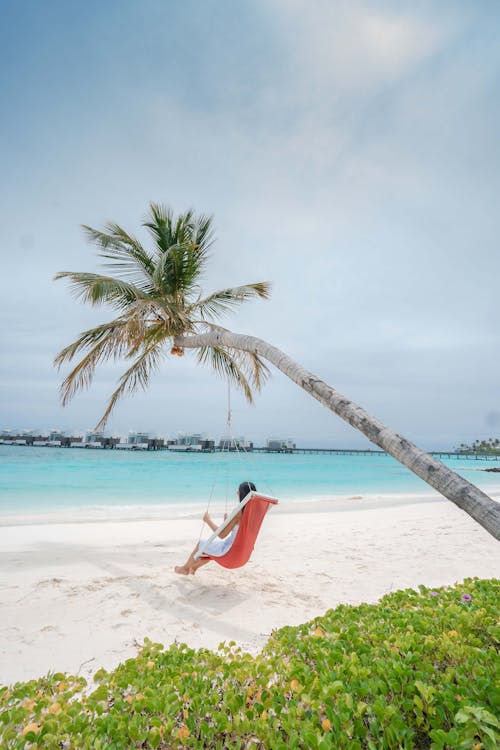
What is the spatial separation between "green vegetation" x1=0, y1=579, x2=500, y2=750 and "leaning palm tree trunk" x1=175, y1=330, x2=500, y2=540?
0.57 metres

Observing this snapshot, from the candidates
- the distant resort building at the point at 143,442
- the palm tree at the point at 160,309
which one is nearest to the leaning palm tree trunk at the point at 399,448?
the palm tree at the point at 160,309

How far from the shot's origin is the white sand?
7.42ft

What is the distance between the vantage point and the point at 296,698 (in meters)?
1.48

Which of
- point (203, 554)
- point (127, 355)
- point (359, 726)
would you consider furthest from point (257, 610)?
point (127, 355)

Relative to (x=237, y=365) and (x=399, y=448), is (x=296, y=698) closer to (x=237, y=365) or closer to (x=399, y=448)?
(x=399, y=448)

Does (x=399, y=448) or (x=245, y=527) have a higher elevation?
(x=399, y=448)

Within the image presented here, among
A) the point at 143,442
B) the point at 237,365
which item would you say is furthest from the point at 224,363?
the point at 143,442

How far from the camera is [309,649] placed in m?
1.88

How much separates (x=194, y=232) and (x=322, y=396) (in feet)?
12.8

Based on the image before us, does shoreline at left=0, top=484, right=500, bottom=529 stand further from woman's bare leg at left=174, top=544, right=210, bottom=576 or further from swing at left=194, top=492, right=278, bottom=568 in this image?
swing at left=194, top=492, right=278, bottom=568

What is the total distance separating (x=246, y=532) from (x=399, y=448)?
1555 mm

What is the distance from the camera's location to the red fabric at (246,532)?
112 inches

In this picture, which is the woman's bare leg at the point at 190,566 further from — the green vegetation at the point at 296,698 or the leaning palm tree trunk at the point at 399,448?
the leaning palm tree trunk at the point at 399,448

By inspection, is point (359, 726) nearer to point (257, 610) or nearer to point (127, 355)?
point (257, 610)
